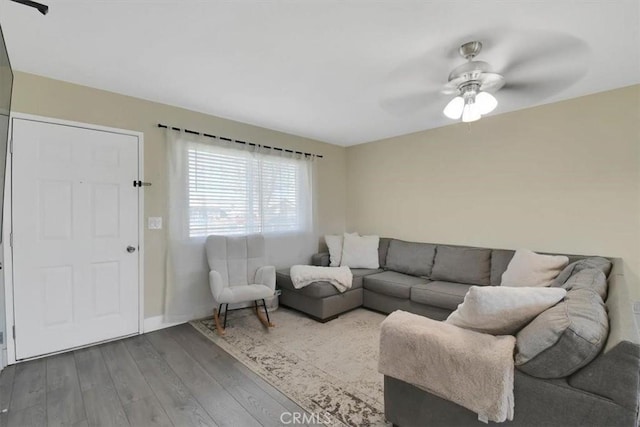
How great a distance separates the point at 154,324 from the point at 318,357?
72.6 inches

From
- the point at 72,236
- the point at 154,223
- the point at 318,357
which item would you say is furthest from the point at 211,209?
the point at 318,357

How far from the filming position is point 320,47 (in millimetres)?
2068

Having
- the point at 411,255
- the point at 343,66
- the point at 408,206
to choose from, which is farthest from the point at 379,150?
the point at 343,66

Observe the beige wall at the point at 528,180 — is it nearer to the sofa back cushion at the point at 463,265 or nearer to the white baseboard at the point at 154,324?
the sofa back cushion at the point at 463,265

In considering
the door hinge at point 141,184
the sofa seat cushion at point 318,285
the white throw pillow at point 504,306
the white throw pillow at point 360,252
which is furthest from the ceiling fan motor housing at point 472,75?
Answer: the door hinge at point 141,184

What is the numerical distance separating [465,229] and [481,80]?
6.93ft

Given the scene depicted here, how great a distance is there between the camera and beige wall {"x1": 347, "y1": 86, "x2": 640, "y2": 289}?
275 centimetres

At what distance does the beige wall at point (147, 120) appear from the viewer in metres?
2.53

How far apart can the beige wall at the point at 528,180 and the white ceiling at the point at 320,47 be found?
311 mm

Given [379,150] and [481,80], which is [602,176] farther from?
[379,150]

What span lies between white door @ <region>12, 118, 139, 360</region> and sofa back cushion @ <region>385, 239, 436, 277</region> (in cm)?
318

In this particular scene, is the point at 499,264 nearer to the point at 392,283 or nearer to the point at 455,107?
the point at 392,283

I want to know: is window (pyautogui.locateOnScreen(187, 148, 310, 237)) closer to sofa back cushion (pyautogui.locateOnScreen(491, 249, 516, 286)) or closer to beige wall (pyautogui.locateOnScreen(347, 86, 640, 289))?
beige wall (pyautogui.locateOnScreen(347, 86, 640, 289))

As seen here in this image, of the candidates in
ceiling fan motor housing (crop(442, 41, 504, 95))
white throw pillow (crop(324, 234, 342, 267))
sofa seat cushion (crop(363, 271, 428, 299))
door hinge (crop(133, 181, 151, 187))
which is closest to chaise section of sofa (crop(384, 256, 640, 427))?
ceiling fan motor housing (crop(442, 41, 504, 95))
